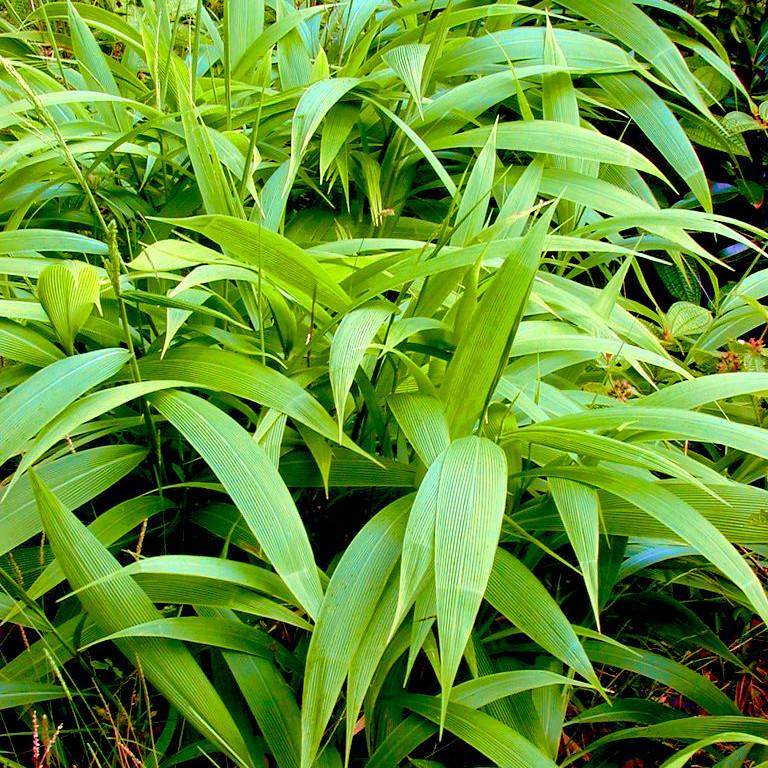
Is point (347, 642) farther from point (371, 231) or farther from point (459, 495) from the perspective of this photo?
point (371, 231)

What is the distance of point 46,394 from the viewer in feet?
2.48

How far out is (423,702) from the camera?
807 millimetres

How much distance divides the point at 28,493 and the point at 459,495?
1.40 ft

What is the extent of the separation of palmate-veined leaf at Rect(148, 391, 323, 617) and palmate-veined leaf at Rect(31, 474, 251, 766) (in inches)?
4.7

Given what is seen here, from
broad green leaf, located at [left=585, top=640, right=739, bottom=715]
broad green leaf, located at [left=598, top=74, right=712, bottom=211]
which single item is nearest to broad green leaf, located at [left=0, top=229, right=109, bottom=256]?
broad green leaf, located at [left=585, top=640, right=739, bottom=715]

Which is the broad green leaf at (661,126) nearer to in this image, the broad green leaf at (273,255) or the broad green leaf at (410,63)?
the broad green leaf at (410,63)

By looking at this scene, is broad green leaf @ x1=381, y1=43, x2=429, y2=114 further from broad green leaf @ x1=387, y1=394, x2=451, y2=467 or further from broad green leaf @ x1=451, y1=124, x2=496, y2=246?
broad green leaf @ x1=387, y1=394, x2=451, y2=467

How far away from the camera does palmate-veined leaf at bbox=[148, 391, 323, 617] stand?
708 mm

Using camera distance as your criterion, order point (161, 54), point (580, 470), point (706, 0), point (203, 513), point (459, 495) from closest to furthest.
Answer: point (459, 495)
point (580, 470)
point (203, 513)
point (161, 54)
point (706, 0)

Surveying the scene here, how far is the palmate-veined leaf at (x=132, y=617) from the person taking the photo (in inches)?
28.4

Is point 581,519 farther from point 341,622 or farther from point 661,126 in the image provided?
point 661,126

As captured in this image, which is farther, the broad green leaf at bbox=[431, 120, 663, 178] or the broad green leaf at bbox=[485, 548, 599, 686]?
the broad green leaf at bbox=[431, 120, 663, 178]

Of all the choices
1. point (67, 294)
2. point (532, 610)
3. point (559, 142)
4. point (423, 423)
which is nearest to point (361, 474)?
point (423, 423)

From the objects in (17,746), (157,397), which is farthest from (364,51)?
(17,746)
